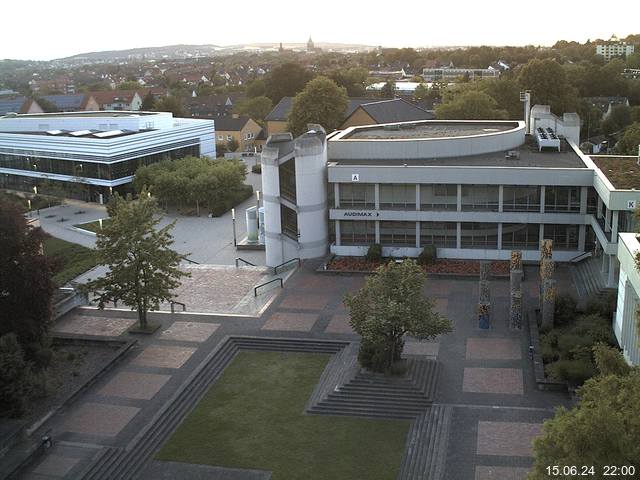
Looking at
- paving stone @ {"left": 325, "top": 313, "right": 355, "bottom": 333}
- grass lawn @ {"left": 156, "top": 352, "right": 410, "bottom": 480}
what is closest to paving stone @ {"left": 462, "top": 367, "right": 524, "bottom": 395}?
grass lawn @ {"left": 156, "top": 352, "right": 410, "bottom": 480}

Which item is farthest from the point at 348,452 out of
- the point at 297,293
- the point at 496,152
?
the point at 496,152

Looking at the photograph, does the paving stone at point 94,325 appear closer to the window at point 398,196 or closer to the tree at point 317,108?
the window at point 398,196

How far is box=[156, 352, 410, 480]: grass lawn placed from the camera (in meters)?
23.0

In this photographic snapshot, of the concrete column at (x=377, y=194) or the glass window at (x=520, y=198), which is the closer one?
the glass window at (x=520, y=198)

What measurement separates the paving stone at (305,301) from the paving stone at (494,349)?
26.7ft

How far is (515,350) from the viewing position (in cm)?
3030

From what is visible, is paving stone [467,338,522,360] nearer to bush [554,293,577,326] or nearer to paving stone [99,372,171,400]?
bush [554,293,577,326]

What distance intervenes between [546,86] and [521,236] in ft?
163

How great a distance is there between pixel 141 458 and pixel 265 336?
9.81 meters

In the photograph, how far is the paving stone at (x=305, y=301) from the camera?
119 feet

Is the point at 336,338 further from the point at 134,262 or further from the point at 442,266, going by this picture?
the point at 442,266

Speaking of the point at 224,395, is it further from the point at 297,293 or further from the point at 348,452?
the point at 297,293

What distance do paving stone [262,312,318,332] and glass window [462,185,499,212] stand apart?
12.4m

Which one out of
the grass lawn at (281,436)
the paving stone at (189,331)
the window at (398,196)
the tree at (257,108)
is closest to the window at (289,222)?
the window at (398,196)
